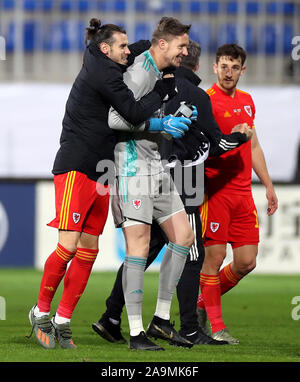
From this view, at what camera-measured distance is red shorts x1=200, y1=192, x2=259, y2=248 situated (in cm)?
615

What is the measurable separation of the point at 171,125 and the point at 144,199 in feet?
1.50

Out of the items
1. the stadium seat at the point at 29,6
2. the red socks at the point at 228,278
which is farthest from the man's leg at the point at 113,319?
the stadium seat at the point at 29,6

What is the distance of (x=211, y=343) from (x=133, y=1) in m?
11.7

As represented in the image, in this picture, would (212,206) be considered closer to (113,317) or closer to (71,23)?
(113,317)

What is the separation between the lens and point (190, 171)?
5.90 meters

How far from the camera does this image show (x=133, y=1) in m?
16.5

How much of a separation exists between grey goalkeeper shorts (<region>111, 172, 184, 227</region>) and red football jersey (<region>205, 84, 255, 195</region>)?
92cm

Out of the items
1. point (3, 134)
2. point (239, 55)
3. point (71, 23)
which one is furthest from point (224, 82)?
point (71, 23)

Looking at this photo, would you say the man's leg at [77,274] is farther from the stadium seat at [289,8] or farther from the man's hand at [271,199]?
the stadium seat at [289,8]

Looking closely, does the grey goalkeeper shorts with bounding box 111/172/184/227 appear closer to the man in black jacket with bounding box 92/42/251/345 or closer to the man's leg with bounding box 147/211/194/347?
the man's leg with bounding box 147/211/194/347

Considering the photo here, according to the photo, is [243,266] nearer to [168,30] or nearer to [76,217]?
[76,217]

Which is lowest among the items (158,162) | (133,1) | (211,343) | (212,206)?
(211,343)

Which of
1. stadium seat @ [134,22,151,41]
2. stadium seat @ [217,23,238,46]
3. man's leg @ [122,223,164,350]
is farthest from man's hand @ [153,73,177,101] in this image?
stadium seat @ [217,23,238,46]
